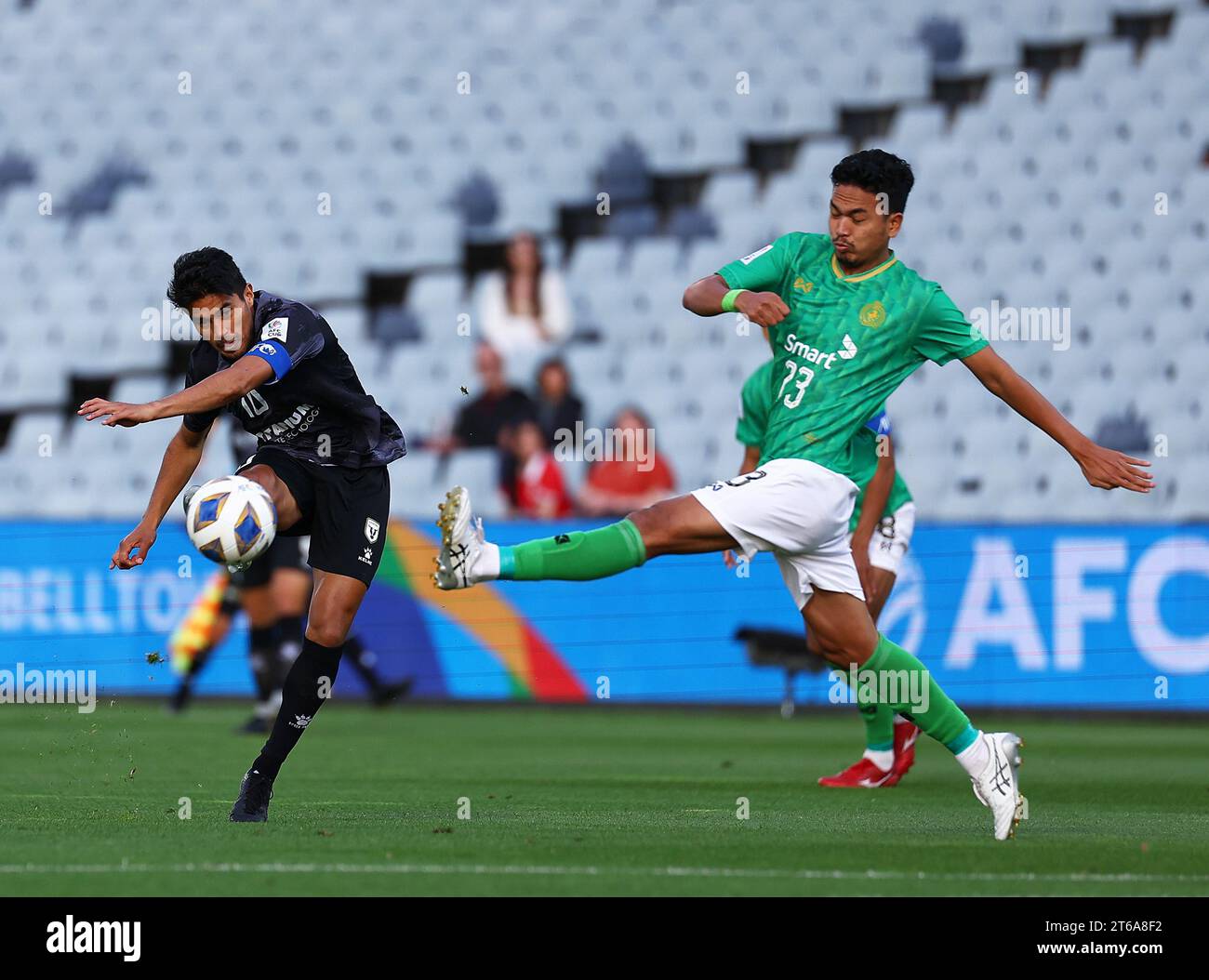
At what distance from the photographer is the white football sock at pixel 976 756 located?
6.27 metres

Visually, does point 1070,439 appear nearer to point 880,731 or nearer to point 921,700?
point 921,700

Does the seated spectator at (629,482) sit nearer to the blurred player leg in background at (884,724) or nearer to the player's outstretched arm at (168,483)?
the blurred player leg in background at (884,724)

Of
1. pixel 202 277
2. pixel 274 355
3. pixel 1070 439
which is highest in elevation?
pixel 202 277

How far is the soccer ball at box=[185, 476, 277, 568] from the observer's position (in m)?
6.32

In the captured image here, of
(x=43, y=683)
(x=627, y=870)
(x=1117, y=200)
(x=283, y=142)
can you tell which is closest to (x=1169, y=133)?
(x=1117, y=200)

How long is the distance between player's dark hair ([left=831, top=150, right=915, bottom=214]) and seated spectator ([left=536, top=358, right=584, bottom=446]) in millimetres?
10203

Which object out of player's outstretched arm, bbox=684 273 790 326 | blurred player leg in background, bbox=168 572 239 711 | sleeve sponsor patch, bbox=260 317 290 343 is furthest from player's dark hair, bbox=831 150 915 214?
blurred player leg in background, bbox=168 572 239 711

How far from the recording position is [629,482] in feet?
53.5

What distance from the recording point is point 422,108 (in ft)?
69.9

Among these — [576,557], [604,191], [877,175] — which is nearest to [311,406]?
[576,557]

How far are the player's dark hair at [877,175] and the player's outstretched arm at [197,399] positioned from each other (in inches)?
78.4

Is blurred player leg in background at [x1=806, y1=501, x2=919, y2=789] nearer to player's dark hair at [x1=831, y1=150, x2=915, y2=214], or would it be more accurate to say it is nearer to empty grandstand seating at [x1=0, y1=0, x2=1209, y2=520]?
player's dark hair at [x1=831, y1=150, x2=915, y2=214]

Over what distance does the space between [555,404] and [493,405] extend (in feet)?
2.04
